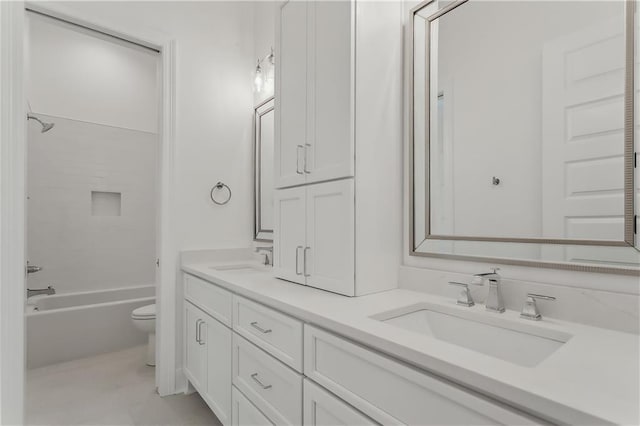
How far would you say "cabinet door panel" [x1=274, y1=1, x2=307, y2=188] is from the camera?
1.56 meters

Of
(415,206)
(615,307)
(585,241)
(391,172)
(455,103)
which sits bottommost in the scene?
(615,307)

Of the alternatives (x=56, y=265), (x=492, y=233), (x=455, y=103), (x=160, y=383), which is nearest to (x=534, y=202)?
(x=492, y=233)

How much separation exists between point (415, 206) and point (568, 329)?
0.67 metres

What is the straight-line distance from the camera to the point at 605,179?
0.95m

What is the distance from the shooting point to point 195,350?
200 centimetres

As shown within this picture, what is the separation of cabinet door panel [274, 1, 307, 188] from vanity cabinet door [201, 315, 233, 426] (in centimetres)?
80

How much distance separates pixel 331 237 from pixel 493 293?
0.61 m

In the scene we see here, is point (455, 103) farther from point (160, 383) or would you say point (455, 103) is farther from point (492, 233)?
point (160, 383)

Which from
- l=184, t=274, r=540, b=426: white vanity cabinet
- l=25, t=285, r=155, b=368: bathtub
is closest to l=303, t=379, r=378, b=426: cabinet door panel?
l=184, t=274, r=540, b=426: white vanity cabinet

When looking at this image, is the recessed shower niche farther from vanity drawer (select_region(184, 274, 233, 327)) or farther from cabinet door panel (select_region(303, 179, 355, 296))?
cabinet door panel (select_region(303, 179, 355, 296))

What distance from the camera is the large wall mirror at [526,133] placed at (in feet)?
3.06

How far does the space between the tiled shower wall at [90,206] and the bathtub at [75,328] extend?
152mm

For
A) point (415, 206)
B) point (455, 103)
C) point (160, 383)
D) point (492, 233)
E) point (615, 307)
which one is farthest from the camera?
point (160, 383)

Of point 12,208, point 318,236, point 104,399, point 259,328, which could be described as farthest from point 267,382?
point 104,399
